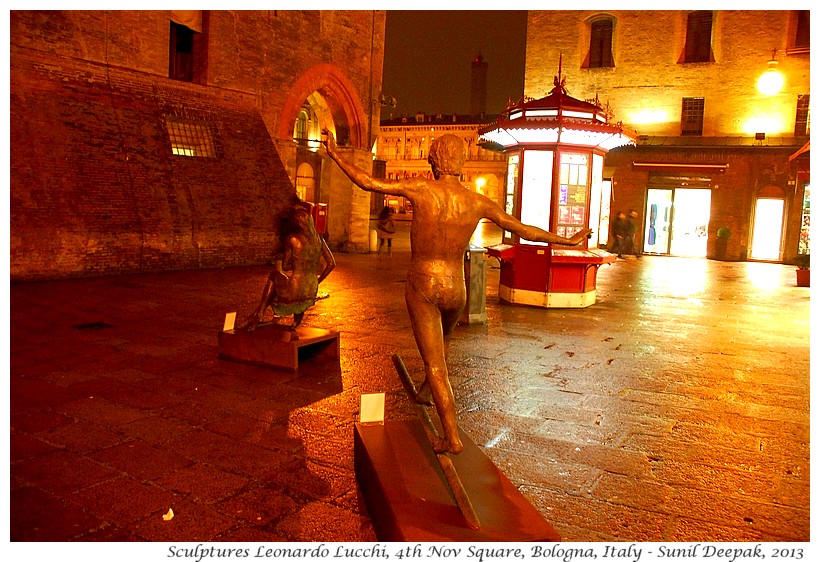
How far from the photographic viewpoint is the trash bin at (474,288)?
930 cm

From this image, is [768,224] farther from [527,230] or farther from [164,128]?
[527,230]

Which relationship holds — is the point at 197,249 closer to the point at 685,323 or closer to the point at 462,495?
the point at 685,323

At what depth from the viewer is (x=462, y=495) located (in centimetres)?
301

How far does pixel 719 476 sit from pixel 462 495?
2.11 m

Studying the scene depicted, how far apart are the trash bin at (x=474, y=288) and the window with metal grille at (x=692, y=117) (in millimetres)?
19783

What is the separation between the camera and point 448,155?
3535mm

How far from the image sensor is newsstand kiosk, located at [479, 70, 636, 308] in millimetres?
11141

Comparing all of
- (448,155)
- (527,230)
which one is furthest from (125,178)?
(527,230)

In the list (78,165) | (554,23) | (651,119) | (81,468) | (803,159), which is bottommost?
(81,468)

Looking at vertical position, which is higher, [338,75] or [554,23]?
[554,23]

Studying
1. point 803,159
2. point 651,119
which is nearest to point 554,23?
point 651,119

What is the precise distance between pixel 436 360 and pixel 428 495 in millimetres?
682

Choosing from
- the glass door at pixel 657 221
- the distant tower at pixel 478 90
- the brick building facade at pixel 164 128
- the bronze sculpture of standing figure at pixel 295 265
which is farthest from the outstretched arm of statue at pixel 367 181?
the distant tower at pixel 478 90
